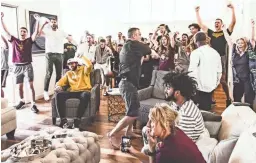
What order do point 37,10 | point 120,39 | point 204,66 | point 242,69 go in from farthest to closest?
point 120,39
point 37,10
point 242,69
point 204,66

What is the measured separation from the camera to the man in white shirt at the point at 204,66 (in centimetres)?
430

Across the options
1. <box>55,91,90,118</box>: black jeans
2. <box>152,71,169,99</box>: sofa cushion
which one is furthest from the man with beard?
<box>55,91,90,118</box>: black jeans

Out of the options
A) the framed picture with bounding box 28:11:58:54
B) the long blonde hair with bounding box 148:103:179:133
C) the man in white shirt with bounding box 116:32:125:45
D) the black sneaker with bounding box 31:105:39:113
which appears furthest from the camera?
the man in white shirt with bounding box 116:32:125:45

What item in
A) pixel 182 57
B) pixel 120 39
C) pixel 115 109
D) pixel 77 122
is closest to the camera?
pixel 77 122

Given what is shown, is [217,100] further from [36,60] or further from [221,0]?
[36,60]

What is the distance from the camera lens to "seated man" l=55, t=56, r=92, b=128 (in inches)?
186

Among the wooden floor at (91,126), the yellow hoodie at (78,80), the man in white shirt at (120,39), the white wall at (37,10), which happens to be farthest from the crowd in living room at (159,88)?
the man in white shirt at (120,39)

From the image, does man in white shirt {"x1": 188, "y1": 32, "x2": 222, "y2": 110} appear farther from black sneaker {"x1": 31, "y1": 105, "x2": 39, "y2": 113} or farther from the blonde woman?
black sneaker {"x1": 31, "y1": 105, "x2": 39, "y2": 113}

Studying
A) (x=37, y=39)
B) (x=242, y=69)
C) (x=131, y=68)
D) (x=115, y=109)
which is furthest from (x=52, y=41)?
(x=242, y=69)

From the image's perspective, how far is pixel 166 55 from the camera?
554cm

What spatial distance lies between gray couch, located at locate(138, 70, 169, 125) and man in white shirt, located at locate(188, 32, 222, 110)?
60 cm

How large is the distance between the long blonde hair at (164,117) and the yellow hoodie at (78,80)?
123 inches

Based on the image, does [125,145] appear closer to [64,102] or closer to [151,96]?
[151,96]

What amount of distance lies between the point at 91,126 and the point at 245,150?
10.7 feet
